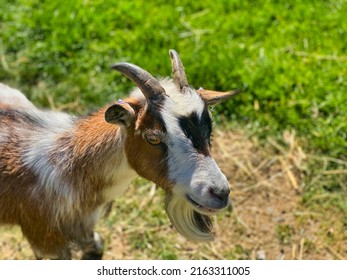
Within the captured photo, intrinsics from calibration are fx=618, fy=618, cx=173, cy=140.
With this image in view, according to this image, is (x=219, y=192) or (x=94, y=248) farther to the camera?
(x=94, y=248)

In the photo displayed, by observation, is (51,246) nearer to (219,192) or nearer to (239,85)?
(219,192)

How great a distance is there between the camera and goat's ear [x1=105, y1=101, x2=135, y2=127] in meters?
3.66

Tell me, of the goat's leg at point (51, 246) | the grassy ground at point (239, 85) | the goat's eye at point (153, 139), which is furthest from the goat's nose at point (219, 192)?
the grassy ground at point (239, 85)

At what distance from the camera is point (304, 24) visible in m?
6.75

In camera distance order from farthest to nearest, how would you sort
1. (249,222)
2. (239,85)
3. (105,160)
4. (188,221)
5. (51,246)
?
(239,85)
(249,222)
(51,246)
(188,221)
(105,160)

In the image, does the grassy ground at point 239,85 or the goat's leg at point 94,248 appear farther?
the grassy ground at point 239,85

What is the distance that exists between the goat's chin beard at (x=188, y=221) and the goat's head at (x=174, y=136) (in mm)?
269

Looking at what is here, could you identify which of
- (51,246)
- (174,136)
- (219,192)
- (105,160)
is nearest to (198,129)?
(174,136)

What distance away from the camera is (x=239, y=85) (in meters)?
6.34

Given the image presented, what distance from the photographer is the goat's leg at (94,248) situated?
4.97m

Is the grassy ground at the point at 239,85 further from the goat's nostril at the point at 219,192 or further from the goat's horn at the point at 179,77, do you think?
the goat's horn at the point at 179,77

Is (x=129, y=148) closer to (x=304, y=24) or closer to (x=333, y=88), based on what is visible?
(x=333, y=88)

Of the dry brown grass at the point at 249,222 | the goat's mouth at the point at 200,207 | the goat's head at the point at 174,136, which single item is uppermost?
the goat's head at the point at 174,136

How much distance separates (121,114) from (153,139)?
25 centimetres
